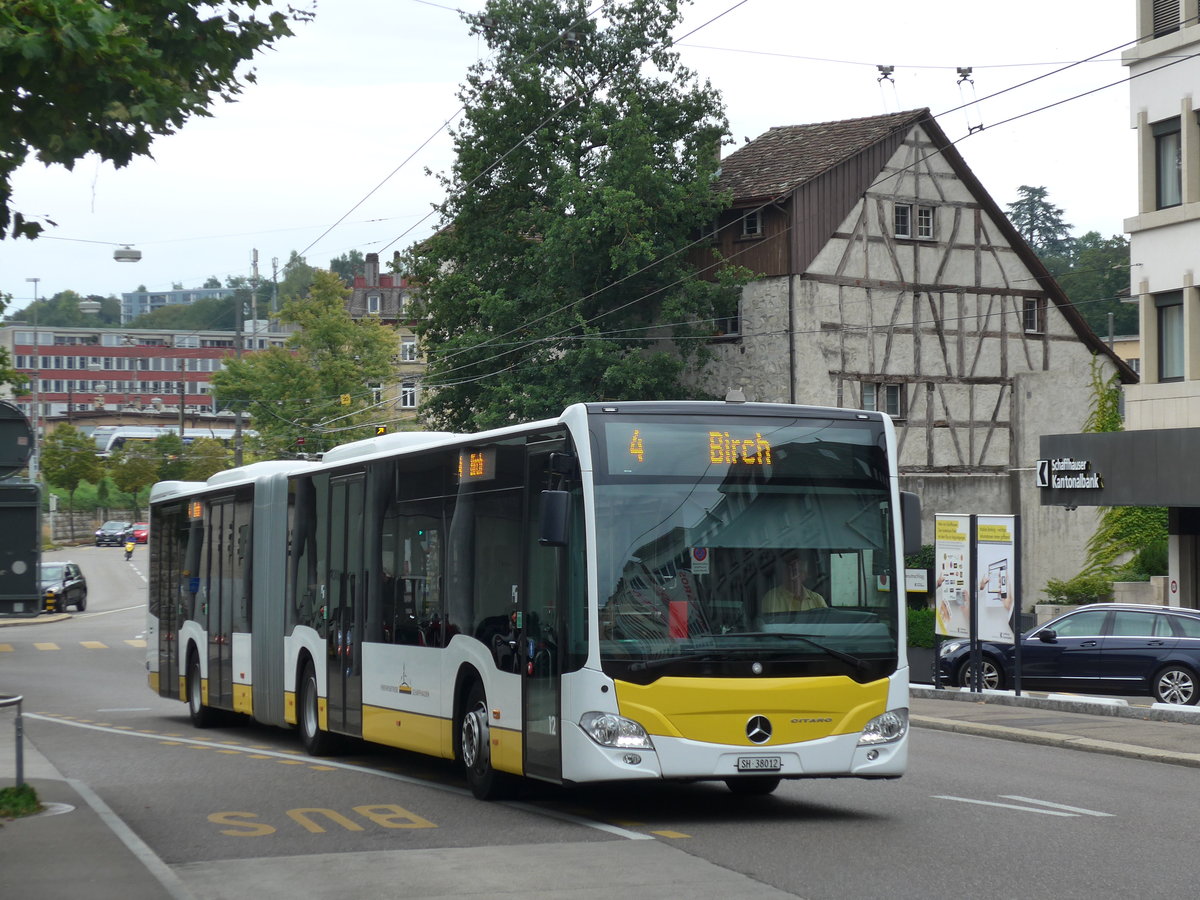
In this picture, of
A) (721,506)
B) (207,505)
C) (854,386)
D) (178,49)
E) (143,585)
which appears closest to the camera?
(178,49)

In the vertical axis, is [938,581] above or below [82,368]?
below

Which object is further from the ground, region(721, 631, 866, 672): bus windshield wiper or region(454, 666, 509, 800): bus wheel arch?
region(721, 631, 866, 672): bus windshield wiper

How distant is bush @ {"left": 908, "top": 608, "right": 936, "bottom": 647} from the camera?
112ft

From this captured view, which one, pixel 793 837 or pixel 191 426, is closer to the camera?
pixel 793 837

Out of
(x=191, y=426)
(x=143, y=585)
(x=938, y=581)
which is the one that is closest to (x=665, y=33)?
(x=938, y=581)

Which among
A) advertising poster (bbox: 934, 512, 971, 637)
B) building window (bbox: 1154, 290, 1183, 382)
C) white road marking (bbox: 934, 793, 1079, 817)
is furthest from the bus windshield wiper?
building window (bbox: 1154, 290, 1183, 382)

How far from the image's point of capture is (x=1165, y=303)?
3091 centimetres

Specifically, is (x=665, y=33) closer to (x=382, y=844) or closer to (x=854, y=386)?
(x=854, y=386)

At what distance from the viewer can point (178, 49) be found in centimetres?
1029

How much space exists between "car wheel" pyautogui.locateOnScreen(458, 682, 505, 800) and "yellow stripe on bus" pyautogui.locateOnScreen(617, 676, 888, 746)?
2.03 m

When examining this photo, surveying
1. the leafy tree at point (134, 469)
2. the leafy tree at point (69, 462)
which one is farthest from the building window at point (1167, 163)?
the leafy tree at point (69, 462)

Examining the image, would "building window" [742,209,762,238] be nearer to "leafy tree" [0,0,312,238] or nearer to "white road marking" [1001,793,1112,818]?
"white road marking" [1001,793,1112,818]

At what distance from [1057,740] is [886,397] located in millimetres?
29281

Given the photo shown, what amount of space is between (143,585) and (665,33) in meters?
37.8
